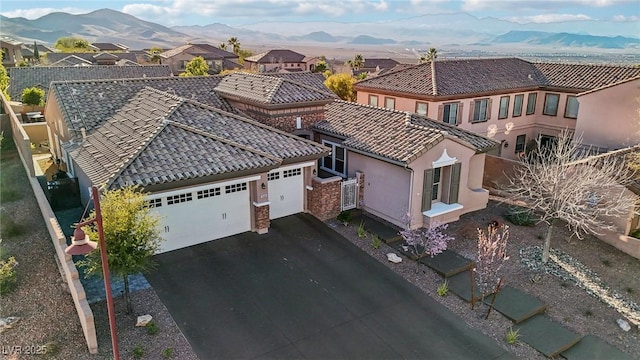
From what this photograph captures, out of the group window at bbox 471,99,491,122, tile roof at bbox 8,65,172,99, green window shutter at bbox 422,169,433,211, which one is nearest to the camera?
green window shutter at bbox 422,169,433,211

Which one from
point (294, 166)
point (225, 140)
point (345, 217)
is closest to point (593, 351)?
point (345, 217)

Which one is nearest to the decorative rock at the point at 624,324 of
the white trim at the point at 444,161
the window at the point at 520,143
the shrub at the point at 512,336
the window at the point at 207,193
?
the shrub at the point at 512,336

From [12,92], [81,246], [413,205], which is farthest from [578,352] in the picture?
[12,92]

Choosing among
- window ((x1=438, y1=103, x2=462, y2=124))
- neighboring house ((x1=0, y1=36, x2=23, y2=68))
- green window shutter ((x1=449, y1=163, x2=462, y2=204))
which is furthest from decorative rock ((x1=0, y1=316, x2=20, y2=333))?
neighboring house ((x1=0, y1=36, x2=23, y2=68))

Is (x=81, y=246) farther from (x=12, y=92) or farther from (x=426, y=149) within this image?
(x=12, y=92)

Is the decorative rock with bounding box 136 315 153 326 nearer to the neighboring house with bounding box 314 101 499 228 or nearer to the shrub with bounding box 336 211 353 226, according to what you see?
the shrub with bounding box 336 211 353 226
